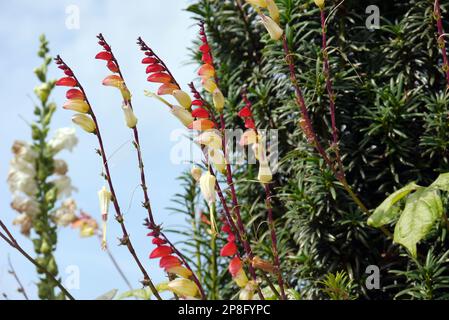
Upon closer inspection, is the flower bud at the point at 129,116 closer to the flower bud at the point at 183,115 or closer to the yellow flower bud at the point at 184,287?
the flower bud at the point at 183,115

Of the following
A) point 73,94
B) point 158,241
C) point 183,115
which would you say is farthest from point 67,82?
point 158,241

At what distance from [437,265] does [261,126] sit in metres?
0.94

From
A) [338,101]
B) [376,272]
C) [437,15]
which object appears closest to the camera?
[437,15]

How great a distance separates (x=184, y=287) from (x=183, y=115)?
0.35 metres

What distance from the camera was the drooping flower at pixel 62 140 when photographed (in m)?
3.19

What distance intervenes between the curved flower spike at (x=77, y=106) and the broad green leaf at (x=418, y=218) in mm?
890

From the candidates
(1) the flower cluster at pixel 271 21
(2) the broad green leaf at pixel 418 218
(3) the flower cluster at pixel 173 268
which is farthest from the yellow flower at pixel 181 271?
(2) the broad green leaf at pixel 418 218

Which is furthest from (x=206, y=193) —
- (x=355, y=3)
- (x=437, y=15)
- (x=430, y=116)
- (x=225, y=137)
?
(x=355, y=3)

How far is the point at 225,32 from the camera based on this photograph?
315 centimetres

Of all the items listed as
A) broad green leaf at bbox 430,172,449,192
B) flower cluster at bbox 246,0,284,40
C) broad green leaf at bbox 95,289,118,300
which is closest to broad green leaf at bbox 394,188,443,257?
broad green leaf at bbox 430,172,449,192

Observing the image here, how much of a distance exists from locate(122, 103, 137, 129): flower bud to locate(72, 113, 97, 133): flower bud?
70 millimetres

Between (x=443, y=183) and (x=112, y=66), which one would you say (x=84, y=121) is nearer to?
(x=112, y=66)

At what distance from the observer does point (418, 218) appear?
6.11 feet
